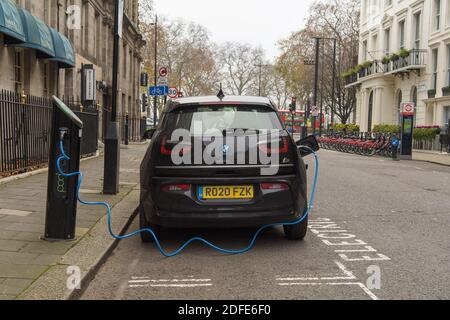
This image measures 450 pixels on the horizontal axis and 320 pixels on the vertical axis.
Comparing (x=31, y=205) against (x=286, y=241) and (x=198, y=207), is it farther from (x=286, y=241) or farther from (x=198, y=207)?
(x=286, y=241)

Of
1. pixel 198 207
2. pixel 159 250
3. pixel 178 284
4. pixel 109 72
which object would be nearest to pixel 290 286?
pixel 178 284

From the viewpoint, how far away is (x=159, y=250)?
5.52 meters

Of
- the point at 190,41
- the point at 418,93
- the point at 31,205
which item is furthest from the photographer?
the point at 190,41

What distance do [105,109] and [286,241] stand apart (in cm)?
2243

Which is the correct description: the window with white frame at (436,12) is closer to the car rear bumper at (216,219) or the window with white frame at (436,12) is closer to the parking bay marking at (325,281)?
the car rear bumper at (216,219)

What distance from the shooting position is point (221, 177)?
17.3 ft

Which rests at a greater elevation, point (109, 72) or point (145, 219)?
point (109, 72)

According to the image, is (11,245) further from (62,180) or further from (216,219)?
(216,219)

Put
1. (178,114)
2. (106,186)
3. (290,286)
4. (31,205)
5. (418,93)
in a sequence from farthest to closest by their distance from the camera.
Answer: (418,93)
(106,186)
(31,205)
(178,114)
(290,286)

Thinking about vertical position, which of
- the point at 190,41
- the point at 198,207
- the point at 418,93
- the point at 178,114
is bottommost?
the point at 198,207

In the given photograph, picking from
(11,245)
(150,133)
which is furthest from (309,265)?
(150,133)

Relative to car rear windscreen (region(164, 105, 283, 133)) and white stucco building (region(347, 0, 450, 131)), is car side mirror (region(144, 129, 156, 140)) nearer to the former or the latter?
→ car rear windscreen (region(164, 105, 283, 133))

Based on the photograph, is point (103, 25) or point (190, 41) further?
point (190, 41)

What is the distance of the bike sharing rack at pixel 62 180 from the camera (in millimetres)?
5242
